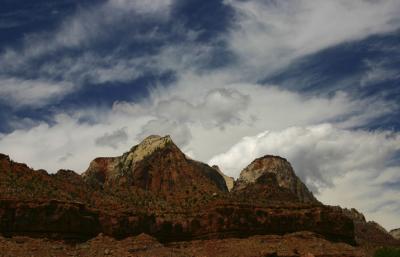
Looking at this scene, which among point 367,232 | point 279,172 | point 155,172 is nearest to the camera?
point 155,172

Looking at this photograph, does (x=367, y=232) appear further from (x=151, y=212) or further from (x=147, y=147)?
(x=151, y=212)

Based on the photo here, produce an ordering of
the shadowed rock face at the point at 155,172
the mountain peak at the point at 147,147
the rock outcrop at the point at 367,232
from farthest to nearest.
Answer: the rock outcrop at the point at 367,232 < the mountain peak at the point at 147,147 < the shadowed rock face at the point at 155,172

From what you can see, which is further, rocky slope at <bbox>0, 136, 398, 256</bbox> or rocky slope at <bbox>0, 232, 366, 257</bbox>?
rocky slope at <bbox>0, 136, 398, 256</bbox>

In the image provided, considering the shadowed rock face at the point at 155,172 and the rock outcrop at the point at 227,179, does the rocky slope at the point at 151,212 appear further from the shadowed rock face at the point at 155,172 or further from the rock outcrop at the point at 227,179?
the rock outcrop at the point at 227,179

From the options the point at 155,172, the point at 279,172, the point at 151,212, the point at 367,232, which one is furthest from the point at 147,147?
the point at 367,232

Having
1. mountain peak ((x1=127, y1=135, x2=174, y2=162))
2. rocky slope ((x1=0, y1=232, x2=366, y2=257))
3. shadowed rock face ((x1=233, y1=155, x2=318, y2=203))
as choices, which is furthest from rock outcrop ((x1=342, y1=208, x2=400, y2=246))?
rocky slope ((x1=0, y1=232, x2=366, y2=257))

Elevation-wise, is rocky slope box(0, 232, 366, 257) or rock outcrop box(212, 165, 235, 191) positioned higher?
rock outcrop box(212, 165, 235, 191)

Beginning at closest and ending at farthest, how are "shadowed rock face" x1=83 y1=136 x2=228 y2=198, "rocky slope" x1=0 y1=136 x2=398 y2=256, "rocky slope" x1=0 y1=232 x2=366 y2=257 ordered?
1. "rocky slope" x1=0 y1=232 x2=366 y2=257
2. "rocky slope" x1=0 y1=136 x2=398 y2=256
3. "shadowed rock face" x1=83 y1=136 x2=228 y2=198

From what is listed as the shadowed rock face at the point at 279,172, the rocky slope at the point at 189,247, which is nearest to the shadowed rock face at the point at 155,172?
the rocky slope at the point at 189,247

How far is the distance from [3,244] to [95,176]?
68978 millimetres

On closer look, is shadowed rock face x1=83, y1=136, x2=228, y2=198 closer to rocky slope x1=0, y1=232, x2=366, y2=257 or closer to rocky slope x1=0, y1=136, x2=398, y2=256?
rocky slope x1=0, y1=136, x2=398, y2=256

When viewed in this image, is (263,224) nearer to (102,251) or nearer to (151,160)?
(102,251)

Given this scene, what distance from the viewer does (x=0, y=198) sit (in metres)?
75.5

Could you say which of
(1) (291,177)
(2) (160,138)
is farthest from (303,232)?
(1) (291,177)
